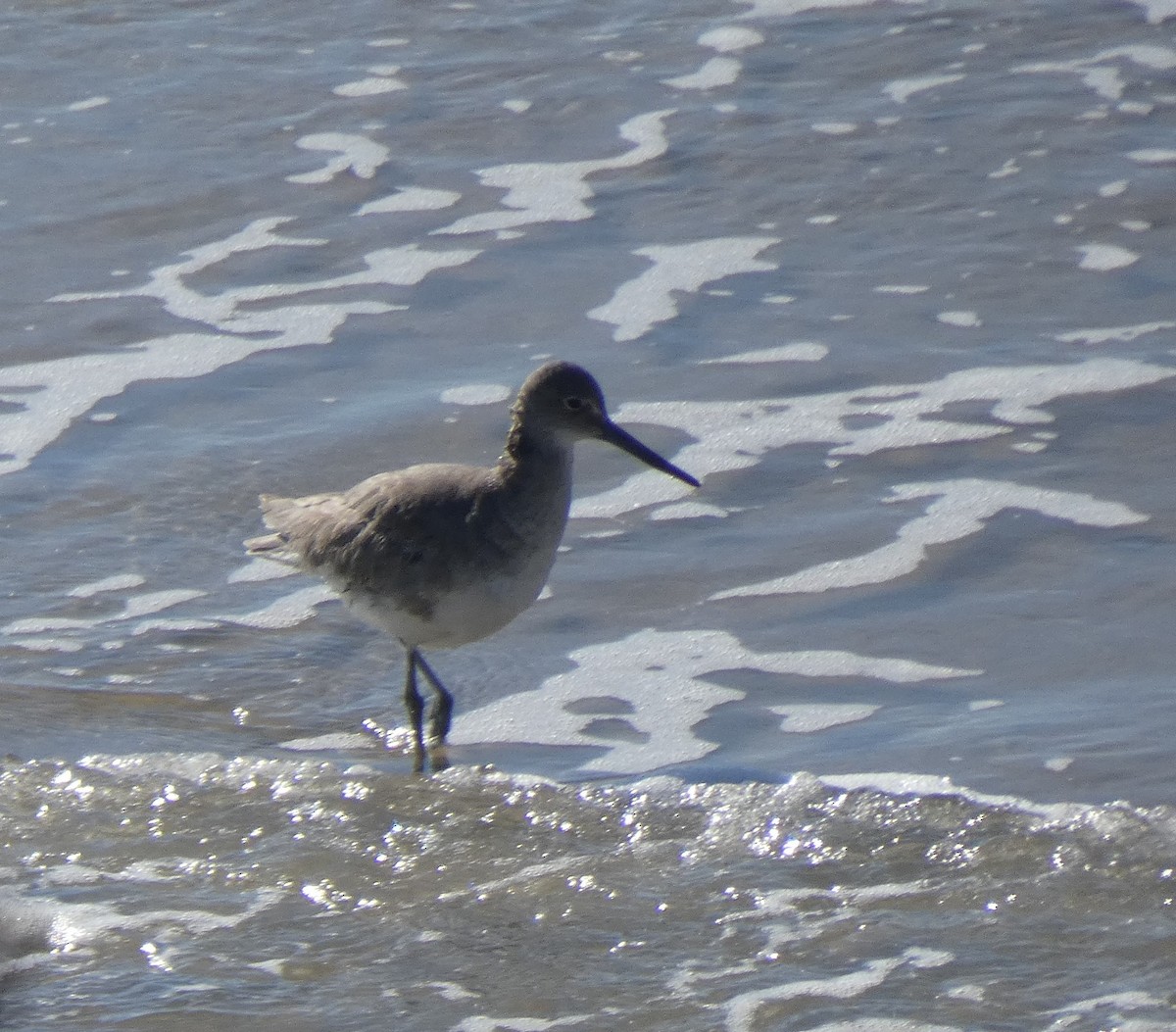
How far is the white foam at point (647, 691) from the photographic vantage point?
18.3ft

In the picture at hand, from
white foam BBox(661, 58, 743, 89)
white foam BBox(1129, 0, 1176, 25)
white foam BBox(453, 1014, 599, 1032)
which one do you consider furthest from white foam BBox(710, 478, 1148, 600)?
white foam BBox(1129, 0, 1176, 25)

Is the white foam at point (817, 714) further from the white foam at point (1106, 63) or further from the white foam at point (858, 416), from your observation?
the white foam at point (1106, 63)

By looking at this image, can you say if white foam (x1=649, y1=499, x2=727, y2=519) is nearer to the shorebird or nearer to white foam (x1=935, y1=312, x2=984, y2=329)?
the shorebird

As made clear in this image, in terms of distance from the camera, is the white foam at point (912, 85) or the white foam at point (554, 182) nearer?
the white foam at point (554, 182)

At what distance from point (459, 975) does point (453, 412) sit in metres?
3.74

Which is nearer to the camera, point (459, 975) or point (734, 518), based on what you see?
point (459, 975)

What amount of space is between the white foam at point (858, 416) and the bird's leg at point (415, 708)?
4.53 ft

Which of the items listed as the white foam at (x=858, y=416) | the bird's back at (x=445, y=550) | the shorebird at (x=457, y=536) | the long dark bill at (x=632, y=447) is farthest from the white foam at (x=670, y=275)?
the bird's back at (x=445, y=550)

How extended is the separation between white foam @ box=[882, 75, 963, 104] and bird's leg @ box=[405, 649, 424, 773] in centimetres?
579

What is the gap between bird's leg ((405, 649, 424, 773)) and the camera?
18.1 feet

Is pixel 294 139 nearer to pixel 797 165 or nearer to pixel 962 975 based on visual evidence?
pixel 797 165

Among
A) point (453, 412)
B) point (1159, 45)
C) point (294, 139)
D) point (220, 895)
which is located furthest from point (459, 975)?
point (1159, 45)

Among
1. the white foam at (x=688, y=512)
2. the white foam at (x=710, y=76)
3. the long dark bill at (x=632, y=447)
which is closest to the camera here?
the long dark bill at (x=632, y=447)

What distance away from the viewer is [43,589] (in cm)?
652
